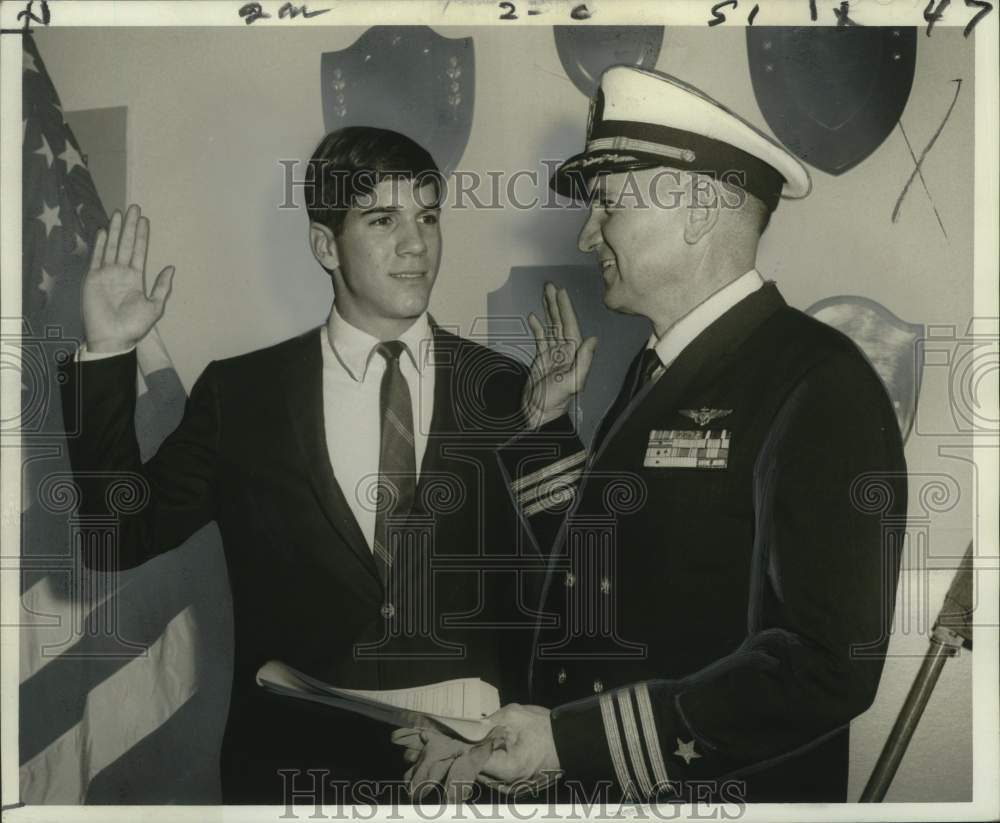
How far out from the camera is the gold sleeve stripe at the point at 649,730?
2.69m

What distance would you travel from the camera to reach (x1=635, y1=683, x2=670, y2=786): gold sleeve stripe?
2.69 metres

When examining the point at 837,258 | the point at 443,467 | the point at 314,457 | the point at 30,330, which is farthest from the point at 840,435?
the point at 30,330

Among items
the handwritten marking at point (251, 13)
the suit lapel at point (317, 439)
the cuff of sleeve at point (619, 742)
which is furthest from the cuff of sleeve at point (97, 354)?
the cuff of sleeve at point (619, 742)

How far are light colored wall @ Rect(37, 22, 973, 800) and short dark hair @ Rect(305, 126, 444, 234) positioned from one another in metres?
0.06

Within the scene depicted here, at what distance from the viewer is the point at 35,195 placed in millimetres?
2871

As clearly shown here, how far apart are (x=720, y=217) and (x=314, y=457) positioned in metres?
1.18

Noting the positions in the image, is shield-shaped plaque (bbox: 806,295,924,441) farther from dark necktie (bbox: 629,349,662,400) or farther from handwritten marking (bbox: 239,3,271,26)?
handwritten marking (bbox: 239,3,271,26)

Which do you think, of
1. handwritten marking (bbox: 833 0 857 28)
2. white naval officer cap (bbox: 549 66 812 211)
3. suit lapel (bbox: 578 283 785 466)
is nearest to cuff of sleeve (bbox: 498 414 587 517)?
suit lapel (bbox: 578 283 785 466)

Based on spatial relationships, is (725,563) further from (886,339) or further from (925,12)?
(925,12)

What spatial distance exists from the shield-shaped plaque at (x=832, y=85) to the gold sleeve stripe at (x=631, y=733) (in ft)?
4.65

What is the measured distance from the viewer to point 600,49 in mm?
2850

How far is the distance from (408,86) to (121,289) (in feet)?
2.94

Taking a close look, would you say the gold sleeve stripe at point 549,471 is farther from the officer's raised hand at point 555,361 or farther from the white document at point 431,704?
the white document at point 431,704

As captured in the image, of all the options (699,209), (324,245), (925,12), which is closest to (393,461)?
(324,245)
